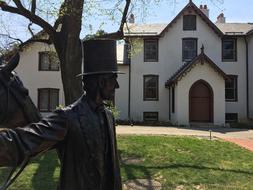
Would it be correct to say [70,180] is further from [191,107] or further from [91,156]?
[191,107]

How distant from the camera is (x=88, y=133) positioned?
275 centimetres

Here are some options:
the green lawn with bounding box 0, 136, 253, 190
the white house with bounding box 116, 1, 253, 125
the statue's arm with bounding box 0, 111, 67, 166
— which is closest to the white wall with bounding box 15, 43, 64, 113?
the white house with bounding box 116, 1, 253, 125

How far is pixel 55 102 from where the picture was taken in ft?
120

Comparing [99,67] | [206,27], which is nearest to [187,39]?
[206,27]

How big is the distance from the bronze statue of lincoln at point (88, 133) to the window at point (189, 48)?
3363 centimetres

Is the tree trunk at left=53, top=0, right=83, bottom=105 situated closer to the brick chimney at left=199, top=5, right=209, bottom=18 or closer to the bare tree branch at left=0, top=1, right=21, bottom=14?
the bare tree branch at left=0, top=1, right=21, bottom=14

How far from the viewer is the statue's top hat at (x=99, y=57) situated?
2.82 metres

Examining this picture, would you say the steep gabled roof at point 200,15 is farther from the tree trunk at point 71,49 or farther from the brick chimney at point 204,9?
the tree trunk at point 71,49

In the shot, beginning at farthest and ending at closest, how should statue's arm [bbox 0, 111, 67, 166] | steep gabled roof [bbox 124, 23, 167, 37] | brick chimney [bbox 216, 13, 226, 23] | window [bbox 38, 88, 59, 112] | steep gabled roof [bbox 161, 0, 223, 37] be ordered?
brick chimney [bbox 216, 13, 226, 23], window [bbox 38, 88, 59, 112], steep gabled roof [bbox 124, 23, 167, 37], steep gabled roof [bbox 161, 0, 223, 37], statue's arm [bbox 0, 111, 67, 166]

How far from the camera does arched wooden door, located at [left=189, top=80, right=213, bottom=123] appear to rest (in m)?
34.5

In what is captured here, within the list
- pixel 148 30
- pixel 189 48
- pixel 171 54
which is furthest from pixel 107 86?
pixel 148 30

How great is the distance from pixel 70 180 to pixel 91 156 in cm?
Answer: 18

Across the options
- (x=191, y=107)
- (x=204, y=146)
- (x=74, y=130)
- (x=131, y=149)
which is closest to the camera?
(x=74, y=130)

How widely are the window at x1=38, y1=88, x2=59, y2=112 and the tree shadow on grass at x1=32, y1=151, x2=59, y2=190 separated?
72.3ft
